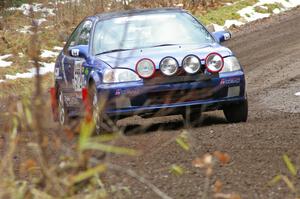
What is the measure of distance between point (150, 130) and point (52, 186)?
5977 millimetres

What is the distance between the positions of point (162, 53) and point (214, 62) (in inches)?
22.5

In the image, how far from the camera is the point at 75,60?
35.8 ft

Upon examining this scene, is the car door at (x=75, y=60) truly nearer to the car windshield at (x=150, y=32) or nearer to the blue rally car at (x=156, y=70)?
the blue rally car at (x=156, y=70)

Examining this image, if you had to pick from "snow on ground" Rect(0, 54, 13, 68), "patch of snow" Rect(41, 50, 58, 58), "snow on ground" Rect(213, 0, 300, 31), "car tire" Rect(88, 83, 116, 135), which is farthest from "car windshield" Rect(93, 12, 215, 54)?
"snow on ground" Rect(213, 0, 300, 31)

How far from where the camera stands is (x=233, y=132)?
9.02 m

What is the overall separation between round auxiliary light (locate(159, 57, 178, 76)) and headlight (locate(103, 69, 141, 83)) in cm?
29

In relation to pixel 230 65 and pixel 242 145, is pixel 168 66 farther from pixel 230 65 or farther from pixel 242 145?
pixel 242 145

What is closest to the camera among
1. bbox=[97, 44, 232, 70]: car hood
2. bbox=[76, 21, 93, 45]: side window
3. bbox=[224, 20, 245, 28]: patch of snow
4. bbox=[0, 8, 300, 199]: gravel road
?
bbox=[0, 8, 300, 199]: gravel road

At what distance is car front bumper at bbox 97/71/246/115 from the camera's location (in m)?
9.48

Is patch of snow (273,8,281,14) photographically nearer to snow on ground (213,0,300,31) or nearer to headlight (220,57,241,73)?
snow on ground (213,0,300,31)

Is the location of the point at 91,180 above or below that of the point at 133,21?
above

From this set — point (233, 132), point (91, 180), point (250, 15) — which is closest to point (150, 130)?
point (233, 132)

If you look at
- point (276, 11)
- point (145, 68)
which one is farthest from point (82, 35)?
point (276, 11)

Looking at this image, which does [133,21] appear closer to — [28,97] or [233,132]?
[233,132]
